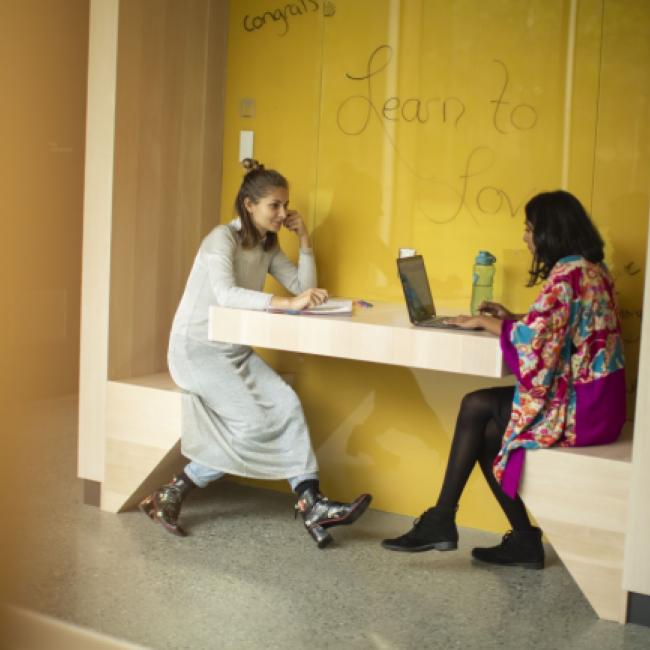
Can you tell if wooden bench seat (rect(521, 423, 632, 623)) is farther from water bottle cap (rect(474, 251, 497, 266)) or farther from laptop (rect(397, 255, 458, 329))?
water bottle cap (rect(474, 251, 497, 266))

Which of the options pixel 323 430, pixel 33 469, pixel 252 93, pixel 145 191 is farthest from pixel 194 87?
pixel 33 469

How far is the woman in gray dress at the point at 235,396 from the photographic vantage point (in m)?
3.08

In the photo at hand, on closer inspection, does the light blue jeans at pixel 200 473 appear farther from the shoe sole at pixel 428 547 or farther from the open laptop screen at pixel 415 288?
the open laptop screen at pixel 415 288

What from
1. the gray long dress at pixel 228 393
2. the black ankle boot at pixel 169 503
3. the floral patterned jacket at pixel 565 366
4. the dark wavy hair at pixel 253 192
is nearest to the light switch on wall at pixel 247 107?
the dark wavy hair at pixel 253 192

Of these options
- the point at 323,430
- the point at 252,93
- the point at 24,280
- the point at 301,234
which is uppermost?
the point at 252,93

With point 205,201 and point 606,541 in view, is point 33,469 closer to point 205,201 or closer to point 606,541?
point 205,201

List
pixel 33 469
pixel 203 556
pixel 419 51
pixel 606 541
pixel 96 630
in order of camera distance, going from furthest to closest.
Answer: pixel 33 469
pixel 419 51
pixel 203 556
pixel 606 541
pixel 96 630

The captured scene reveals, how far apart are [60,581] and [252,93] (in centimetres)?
186

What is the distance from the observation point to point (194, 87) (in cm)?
350

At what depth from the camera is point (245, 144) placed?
361 cm

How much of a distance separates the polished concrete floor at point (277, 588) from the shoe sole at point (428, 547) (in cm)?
4

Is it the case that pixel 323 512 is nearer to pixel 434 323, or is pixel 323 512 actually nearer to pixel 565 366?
pixel 434 323

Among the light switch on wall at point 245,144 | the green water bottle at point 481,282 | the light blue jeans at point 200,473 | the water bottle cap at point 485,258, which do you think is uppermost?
the light switch on wall at point 245,144

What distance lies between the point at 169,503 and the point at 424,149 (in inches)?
56.2
